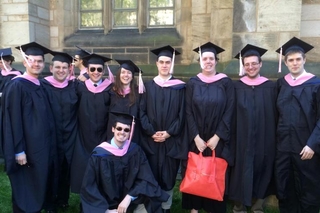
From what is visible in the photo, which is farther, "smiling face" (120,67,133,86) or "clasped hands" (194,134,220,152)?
"smiling face" (120,67,133,86)

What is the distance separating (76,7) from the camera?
730 cm

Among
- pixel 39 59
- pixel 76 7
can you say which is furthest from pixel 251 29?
pixel 76 7

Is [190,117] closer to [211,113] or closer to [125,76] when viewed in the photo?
[211,113]

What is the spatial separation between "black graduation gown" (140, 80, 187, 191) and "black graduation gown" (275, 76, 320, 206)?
113cm

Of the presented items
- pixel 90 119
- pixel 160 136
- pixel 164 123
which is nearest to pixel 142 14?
pixel 90 119

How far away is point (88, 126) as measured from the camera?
12.6ft

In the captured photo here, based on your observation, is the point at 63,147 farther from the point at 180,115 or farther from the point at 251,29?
the point at 251,29

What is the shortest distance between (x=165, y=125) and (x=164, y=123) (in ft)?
0.09

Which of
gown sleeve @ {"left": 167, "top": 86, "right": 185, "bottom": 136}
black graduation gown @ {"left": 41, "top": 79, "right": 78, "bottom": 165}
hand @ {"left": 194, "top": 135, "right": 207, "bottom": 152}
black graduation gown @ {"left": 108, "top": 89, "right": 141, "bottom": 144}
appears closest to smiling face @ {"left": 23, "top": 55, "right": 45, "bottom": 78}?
black graduation gown @ {"left": 41, "top": 79, "right": 78, "bottom": 165}

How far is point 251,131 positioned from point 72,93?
2.21 metres

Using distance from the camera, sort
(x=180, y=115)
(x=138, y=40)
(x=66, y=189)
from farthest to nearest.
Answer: (x=138, y=40) → (x=66, y=189) → (x=180, y=115)

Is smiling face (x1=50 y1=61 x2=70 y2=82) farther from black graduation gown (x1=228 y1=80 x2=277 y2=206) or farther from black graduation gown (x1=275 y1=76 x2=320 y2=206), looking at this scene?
black graduation gown (x1=275 y1=76 x2=320 y2=206)

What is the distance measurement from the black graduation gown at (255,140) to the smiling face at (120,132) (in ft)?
4.32

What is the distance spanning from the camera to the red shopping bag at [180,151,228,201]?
11.3ft
